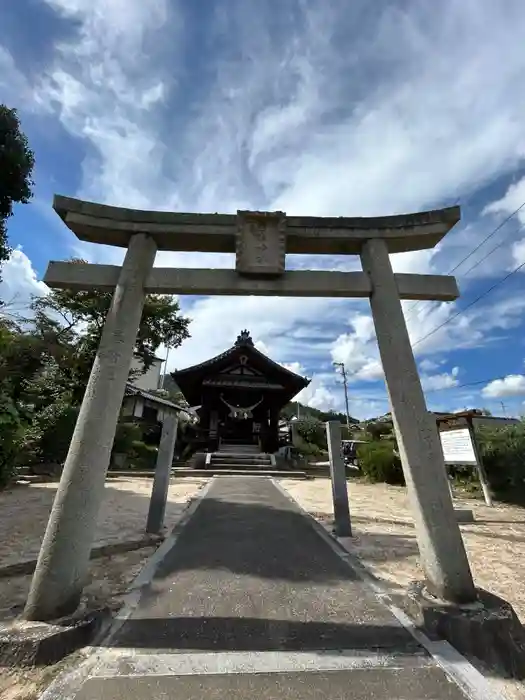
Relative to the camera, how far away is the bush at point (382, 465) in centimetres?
1345

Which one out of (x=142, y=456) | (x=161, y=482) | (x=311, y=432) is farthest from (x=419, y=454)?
(x=311, y=432)

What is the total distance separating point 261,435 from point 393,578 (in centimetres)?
1736

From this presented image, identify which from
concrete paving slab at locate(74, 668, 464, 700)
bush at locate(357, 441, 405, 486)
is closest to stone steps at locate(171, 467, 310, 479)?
bush at locate(357, 441, 405, 486)

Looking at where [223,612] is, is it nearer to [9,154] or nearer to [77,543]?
[77,543]

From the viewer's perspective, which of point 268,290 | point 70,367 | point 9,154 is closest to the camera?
point 268,290

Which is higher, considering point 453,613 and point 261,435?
point 261,435

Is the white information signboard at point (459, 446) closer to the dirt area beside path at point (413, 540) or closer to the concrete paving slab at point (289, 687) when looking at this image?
the dirt area beside path at point (413, 540)

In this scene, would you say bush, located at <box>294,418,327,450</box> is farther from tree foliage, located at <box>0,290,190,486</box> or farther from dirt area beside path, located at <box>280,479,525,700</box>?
dirt area beside path, located at <box>280,479,525,700</box>

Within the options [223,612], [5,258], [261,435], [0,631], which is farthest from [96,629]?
[261,435]

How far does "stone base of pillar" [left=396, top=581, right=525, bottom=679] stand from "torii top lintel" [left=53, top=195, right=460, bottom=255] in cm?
352

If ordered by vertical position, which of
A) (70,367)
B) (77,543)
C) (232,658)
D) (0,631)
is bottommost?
(232,658)

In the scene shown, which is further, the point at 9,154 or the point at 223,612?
the point at 9,154

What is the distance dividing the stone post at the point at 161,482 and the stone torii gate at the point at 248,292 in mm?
3177

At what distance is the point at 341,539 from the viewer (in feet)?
18.4
